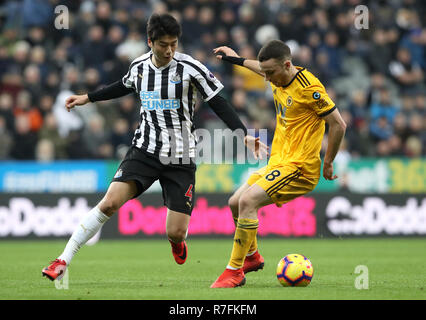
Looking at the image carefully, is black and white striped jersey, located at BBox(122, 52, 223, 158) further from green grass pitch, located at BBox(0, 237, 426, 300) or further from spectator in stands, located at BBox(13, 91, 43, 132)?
spectator in stands, located at BBox(13, 91, 43, 132)

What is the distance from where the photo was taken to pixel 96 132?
15.9 meters

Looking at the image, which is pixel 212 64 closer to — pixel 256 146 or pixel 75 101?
pixel 75 101

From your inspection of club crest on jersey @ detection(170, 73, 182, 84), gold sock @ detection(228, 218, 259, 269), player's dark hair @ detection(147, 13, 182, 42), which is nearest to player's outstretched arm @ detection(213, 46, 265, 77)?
club crest on jersey @ detection(170, 73, 182, 84)

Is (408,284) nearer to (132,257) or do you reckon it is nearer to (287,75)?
(287,75)

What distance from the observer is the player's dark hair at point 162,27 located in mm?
7402

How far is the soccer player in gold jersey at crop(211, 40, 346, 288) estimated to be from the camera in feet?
24.7

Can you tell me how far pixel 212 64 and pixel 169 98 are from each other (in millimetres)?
9386

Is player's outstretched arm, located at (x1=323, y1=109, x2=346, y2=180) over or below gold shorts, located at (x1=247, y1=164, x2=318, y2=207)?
over

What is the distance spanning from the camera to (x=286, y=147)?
793 centimetres

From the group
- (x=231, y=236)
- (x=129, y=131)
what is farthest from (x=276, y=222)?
(x=129, y=131)

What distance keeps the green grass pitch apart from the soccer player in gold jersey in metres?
0.50

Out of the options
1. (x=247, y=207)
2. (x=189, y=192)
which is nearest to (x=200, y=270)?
(x=189, y=192)

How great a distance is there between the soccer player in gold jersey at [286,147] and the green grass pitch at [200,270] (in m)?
0.50
